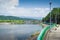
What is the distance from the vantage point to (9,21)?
655ft

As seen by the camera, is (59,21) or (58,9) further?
(58,9)

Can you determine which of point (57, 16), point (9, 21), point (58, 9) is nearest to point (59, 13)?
point (57, 16)

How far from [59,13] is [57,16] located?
3174mm

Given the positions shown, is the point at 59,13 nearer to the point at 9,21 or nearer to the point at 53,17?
the point at 53,17

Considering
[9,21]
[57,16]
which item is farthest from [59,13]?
[9,21]

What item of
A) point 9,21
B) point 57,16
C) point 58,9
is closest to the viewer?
point 57,16

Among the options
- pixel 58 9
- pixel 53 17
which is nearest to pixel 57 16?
pixel 53 17

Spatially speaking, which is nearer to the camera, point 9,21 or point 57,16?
point 57,16

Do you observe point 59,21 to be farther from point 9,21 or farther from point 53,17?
point 9,21

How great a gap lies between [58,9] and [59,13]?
Result: 9996 millimetres

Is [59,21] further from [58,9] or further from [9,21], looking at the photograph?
[9,21]

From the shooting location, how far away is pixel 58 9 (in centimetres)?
10350

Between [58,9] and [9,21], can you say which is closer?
[58,9]

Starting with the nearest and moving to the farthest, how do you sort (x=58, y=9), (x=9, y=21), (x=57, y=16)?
(x=57, y=16) < (x=58, y=9) < (x=9, y=21)
